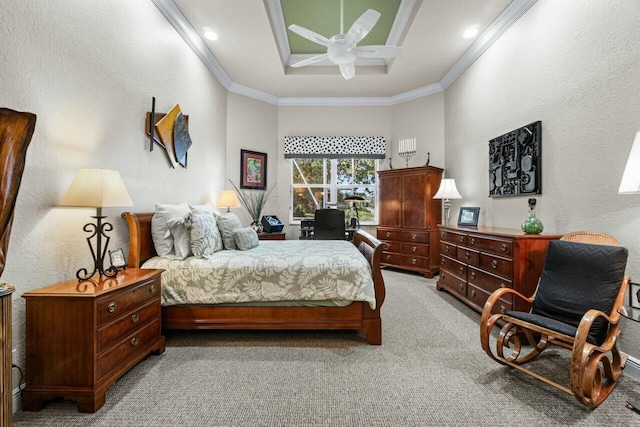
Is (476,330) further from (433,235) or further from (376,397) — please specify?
(433,235)

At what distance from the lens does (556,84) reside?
2.60 meters

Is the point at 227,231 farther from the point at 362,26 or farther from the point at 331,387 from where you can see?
the point at 362,26

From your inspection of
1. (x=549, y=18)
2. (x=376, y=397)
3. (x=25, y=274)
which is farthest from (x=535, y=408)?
(x=549, y=18)

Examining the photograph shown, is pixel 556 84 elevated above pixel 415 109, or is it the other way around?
pixel 415 109

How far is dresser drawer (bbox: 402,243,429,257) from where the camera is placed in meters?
4.57

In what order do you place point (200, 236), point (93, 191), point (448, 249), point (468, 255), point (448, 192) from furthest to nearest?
point (448, 192) → point (448, 249) → point (468, 255) → point (200, 236) → point (93, 191)

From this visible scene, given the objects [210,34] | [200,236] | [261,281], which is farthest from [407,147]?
[200,236]

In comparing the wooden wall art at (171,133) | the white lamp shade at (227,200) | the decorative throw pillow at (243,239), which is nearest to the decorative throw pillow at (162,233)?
the decorative throw pillow at (243,239)

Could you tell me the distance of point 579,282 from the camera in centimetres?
→ 195

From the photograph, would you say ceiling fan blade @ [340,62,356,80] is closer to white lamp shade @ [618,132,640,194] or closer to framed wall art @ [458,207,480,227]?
framed wall art @ [458,207,480,227]

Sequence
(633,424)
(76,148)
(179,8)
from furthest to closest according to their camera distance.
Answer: (179,8) < (76,148) < (633,424)

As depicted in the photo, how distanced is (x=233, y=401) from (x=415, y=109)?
5178 mm

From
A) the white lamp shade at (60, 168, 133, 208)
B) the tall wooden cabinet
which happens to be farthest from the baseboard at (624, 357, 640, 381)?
the white lamp shade at (60, 168, 133, 208)

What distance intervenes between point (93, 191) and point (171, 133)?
5.04ft
